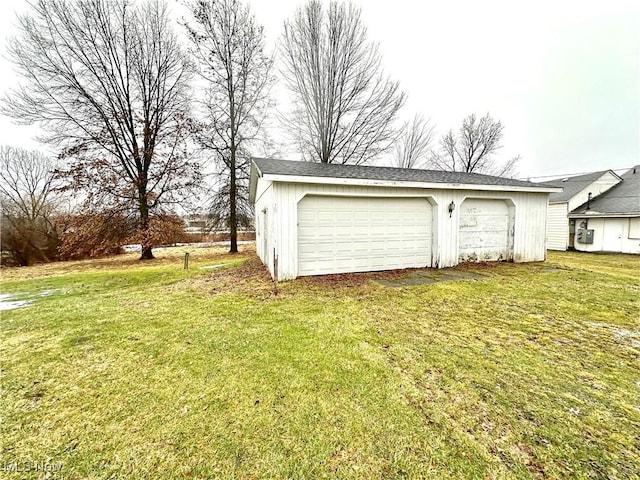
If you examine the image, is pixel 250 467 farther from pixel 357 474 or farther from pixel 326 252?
pixel 326 252

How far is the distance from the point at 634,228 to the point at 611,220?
0.82 metres

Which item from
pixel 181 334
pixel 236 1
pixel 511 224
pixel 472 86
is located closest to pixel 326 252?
pixel 181 334

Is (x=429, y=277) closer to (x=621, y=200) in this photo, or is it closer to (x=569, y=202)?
(x=569, y=202)

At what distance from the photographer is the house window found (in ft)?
37.6

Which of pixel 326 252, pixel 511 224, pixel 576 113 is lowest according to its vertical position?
pixel 326 252

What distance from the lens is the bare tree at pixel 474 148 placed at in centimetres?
2089

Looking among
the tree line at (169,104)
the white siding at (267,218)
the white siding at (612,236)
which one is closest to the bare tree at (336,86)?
the tree line at (169,104)

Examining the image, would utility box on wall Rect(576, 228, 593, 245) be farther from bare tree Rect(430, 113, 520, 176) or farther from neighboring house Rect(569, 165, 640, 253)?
bare tree Rect(430, 113, 520, 176)

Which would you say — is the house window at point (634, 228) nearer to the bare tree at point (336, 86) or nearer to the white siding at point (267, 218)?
the bare tree at point (336, 86)

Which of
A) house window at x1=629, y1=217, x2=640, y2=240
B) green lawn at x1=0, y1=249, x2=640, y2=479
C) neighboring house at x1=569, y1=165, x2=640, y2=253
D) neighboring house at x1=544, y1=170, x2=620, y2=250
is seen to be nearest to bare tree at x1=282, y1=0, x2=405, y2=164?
neighboring house at x1=544, y1=170, x2=620, y2=250

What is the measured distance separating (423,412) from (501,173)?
28.3m

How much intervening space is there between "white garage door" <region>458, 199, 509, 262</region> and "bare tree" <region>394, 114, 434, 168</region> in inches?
455

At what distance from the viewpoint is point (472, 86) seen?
55.6 feet

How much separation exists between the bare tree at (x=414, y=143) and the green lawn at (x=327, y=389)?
16904 millimetres
